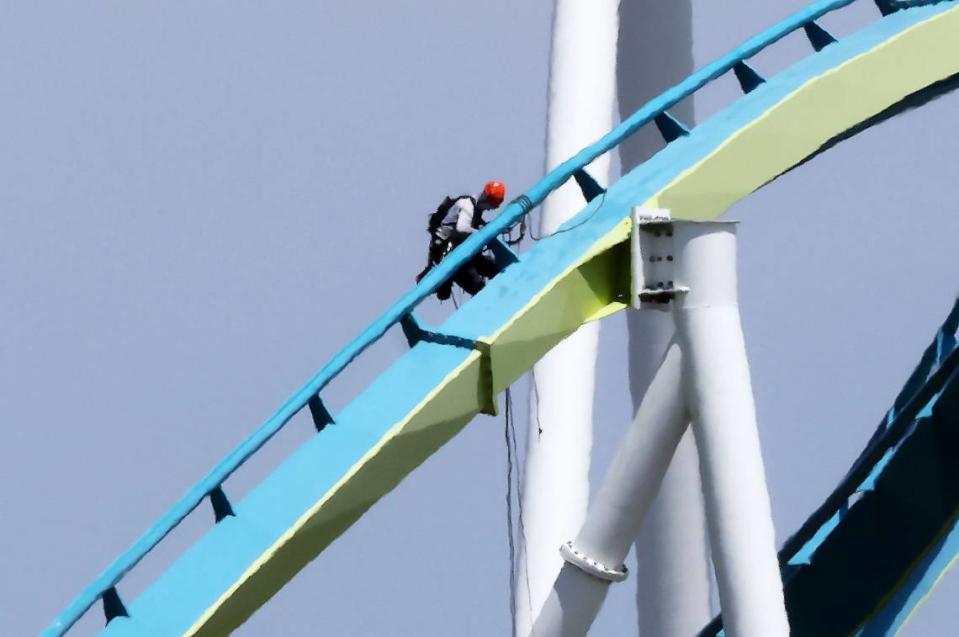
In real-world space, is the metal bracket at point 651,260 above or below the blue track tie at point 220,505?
above

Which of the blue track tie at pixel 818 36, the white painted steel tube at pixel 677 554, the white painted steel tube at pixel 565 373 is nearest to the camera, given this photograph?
the blue track tie at pixel 818 36

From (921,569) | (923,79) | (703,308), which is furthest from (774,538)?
(921,569)

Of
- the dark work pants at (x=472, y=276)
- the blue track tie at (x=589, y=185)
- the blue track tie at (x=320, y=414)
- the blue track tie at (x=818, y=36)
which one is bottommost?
the blue track tie at (x=320, y=414)

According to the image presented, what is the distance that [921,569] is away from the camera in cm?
1970

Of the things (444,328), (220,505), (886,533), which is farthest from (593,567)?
(886,533)

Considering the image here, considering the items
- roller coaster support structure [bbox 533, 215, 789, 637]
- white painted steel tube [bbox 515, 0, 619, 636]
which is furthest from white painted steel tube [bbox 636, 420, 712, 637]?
roller coaster support structure [bbox 533, 215, 789, 637]

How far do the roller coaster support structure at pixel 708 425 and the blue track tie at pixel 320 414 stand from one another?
2.00 meters

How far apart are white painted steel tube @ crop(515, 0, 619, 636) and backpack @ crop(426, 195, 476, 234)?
3783mm

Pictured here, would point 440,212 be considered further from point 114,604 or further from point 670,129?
point 114,604

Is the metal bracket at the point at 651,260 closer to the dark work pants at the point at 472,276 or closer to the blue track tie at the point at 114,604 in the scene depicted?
the dark work pants at the point at 472,276

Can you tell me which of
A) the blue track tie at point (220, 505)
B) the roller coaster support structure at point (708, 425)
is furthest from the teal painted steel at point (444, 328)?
the roller coaster support structure at point (708, 425)

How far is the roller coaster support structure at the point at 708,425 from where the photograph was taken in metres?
14.8

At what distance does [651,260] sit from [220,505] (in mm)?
3118

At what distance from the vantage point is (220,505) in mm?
A: 14523
